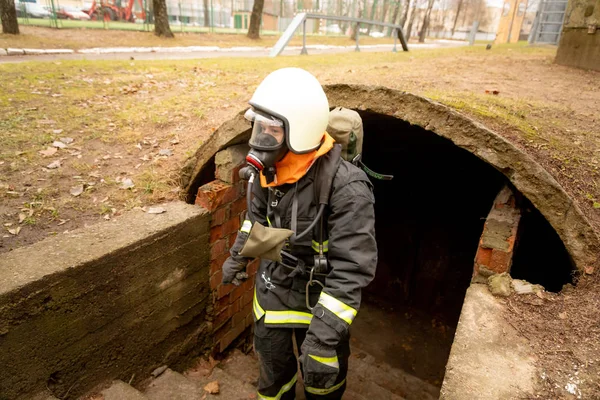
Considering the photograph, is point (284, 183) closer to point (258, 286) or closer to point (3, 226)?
point (258, 286)

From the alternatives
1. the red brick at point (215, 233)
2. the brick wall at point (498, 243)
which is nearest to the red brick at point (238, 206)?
the red brick at point (215, 233)

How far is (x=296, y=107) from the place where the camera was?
7.31 feet

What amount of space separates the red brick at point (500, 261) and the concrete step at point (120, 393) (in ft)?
8.70

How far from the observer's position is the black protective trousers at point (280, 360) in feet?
8.76

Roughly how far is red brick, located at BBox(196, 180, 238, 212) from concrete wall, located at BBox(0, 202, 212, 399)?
0.09 meters

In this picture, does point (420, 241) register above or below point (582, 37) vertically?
below

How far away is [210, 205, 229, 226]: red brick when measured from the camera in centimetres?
363

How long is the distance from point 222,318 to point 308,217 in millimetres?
2295

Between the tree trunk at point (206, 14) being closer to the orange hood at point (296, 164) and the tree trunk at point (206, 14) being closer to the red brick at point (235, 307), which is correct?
the red brick at point (235, 307)

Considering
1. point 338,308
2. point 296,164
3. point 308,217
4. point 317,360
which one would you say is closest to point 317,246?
point 308,217

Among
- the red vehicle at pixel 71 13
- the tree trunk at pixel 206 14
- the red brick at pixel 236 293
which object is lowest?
the red brick at pixel 236 293

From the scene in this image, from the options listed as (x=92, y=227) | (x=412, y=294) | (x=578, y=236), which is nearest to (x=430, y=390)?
(x=412, y=294)

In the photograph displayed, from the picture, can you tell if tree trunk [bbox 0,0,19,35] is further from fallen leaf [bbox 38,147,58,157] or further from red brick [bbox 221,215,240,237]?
red brick [bbox 221,215,240,237]

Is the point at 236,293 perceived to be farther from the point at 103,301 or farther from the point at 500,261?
the point at 500,261
